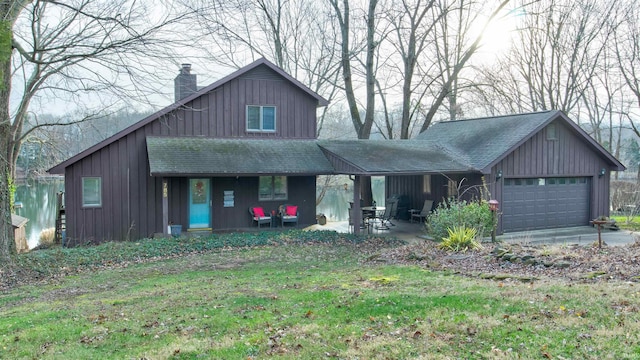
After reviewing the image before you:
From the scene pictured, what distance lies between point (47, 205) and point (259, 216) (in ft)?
99.0

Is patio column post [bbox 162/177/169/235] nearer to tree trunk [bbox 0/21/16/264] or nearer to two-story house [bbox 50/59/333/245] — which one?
two-story house [bbox 50/59/333/245]

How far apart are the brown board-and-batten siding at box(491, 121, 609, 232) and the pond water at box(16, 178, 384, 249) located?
36.0ft

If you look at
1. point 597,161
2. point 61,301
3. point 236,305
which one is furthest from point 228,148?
point 597,161

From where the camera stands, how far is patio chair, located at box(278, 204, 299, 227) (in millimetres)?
19188

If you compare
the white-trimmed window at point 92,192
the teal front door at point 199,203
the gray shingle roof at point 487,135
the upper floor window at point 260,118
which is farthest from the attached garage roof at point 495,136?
the white-trimmed window at point 92,192

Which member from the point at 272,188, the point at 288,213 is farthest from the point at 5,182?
the point at 288,213

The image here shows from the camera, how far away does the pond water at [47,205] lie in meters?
30.1

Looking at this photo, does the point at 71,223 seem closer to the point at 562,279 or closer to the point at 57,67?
the point at 57,67

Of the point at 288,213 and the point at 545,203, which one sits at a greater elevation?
the point at 545,203

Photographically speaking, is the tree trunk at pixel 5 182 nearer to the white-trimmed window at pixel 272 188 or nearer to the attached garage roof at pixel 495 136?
the white-trimmed window at pixel 272 188

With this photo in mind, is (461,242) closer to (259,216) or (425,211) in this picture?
(425,211)

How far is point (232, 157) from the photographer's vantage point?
17.8m

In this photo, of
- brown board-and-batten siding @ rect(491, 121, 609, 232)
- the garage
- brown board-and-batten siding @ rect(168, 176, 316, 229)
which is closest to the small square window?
brown board-and-batten siding @ rect(491, 121, 609, 232)

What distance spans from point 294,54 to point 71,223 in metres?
19.2
